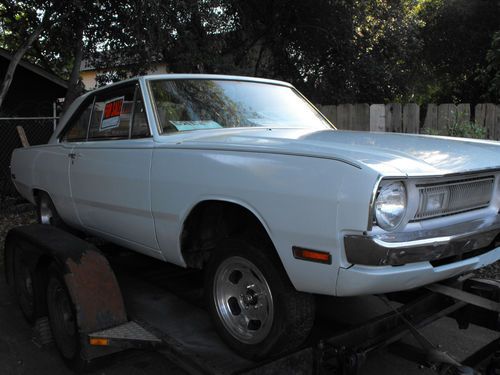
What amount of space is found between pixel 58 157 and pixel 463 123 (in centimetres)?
480

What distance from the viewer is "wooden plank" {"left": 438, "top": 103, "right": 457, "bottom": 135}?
642 centimetres

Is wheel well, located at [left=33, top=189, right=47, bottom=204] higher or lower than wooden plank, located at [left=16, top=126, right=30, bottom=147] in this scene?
lower

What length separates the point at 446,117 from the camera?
6.57 meters

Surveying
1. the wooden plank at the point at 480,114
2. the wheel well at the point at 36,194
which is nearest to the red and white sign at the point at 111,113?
the wheel well at the point at 36,194

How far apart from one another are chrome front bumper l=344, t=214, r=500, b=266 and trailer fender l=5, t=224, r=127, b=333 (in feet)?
5.47

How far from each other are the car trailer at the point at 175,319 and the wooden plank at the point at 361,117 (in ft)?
14.4

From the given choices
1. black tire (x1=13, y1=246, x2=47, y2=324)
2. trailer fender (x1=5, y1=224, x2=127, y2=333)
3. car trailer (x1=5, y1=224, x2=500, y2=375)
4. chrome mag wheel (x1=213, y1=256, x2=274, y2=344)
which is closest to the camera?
car trailer (x1=5, y1=224, x2=500, y2=375)

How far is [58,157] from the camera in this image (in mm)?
4633

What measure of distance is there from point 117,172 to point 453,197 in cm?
234

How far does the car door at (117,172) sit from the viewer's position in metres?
3.42

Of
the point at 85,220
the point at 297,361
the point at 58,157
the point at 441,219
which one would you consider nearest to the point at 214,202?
the point at 297,361

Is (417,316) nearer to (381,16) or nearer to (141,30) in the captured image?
(141,30)

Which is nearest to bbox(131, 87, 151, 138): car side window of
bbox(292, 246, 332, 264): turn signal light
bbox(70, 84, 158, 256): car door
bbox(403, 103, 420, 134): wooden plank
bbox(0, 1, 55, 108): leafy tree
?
bbox(70, 84, 158, 256): car door

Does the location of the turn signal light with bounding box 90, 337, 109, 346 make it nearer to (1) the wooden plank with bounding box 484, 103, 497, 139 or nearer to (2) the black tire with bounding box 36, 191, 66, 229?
(2) the black tire with bounding box 36, 191, 66, 229
